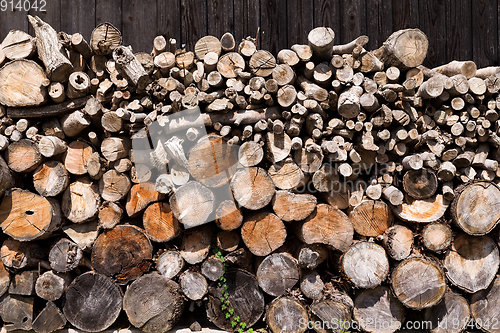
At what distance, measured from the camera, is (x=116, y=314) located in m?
2.85

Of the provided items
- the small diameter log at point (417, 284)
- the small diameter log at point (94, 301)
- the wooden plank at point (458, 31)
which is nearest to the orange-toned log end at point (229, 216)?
the small diameter log at point (94, 301)

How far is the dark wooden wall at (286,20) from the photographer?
358 cm

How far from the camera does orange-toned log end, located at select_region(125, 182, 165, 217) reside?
2.82 metres

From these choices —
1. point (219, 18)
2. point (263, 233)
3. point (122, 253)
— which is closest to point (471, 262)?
point (263, 233)

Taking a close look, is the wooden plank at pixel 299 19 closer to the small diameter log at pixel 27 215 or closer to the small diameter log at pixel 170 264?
the small diameter log at pixel 170 264

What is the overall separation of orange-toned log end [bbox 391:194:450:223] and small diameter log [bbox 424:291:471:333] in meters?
0.71

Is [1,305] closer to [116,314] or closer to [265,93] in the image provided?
[116,314]

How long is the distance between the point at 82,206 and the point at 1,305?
120 centimetres

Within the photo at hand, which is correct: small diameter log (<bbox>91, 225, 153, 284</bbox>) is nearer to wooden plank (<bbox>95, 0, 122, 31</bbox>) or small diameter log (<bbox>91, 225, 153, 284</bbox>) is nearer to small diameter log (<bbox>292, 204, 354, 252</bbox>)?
small diameter log (<bbox>292, 204, 354, 252</bbox>)

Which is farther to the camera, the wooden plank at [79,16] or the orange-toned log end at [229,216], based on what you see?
the wooden plank at [79,16]

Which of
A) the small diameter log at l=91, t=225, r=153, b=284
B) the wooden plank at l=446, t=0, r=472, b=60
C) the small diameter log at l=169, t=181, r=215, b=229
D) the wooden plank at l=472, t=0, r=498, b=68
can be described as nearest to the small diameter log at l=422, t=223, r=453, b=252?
the small diameter log at l=169, t=181, r=215, b=229

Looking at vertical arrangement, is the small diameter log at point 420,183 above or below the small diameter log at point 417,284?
above

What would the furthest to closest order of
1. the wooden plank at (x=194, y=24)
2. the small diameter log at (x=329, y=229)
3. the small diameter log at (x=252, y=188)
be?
1. the wooden plank at (x=194, y=24)
2. the small diameter log at (x=329, y=229)
3. the small diameter log at (x=252, y=188)

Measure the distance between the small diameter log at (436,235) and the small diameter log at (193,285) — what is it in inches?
76.0
